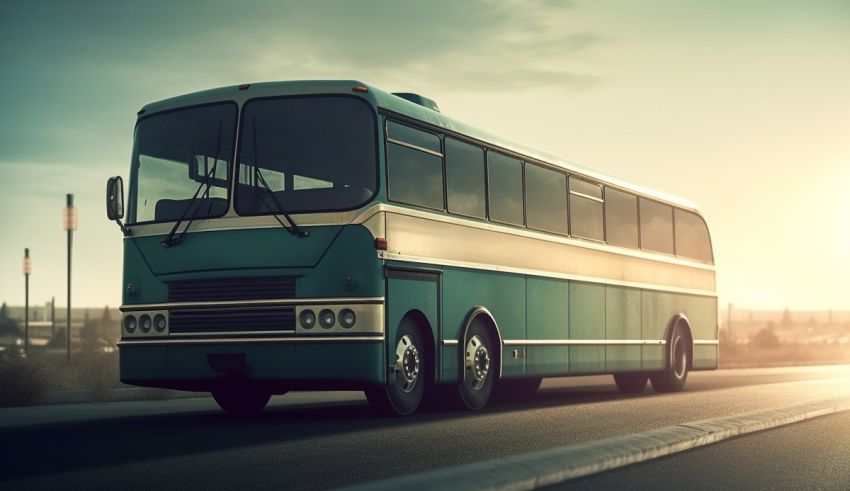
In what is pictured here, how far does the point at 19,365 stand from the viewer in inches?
769

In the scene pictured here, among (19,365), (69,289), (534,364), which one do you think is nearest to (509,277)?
(534,364)

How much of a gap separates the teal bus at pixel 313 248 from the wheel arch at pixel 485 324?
0.03 metres

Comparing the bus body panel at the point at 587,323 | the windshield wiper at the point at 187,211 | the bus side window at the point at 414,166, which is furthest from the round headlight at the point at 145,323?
the bus body panel at the point at 587,323

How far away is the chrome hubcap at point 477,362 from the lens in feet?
50.4

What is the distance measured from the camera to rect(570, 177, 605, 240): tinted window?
19.0 m

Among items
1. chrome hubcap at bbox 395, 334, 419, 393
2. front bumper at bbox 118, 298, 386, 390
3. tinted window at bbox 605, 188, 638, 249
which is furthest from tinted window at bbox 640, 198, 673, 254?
front bumper at bbox 118, 298, 386, 390

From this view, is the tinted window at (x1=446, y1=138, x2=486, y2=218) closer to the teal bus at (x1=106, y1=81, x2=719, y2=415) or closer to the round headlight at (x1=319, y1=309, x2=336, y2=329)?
the teal bus at (x1=106, y1=81, x2=719, y2=415)

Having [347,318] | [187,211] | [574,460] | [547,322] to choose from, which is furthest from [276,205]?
[547,322]

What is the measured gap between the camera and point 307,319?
42.7 feet

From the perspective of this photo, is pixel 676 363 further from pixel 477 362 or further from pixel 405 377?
pixel 405 377

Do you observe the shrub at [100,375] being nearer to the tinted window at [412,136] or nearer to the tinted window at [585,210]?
the tinted window at [585,210]

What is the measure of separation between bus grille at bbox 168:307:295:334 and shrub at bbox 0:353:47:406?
21.8 ft

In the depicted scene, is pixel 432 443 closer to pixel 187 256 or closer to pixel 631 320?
pixel 187 256

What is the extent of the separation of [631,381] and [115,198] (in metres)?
11.9
